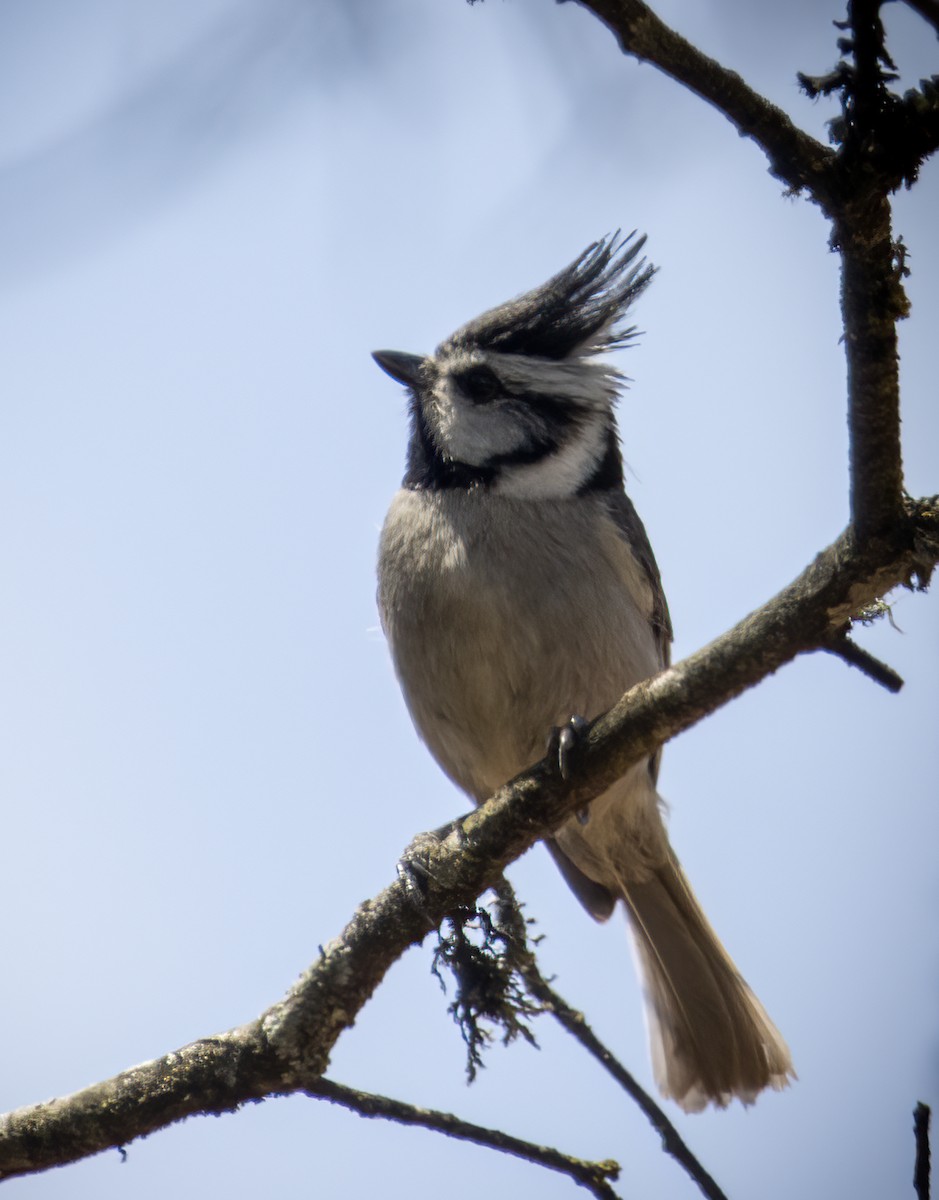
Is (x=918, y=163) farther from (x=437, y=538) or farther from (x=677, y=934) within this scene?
(x=677, y=934)

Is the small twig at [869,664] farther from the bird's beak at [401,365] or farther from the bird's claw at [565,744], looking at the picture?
the bird's beak at [401,365]

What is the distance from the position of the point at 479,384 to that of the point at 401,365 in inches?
18.2

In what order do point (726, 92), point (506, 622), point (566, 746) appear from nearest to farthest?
point (726, 92) → point (566, 746) → point (506, 622)

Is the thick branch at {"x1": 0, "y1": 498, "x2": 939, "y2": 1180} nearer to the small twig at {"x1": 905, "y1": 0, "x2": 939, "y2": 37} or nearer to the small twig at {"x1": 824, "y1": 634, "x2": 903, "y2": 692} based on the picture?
the small twig at {"x1": 824, "y1": 634, "x2": 903, "y2": 692}

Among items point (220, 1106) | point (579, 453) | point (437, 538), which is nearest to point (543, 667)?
point (437, 538)

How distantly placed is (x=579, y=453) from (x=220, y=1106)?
10.1 ft

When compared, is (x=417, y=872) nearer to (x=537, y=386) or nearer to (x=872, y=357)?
(x=872, y=357)

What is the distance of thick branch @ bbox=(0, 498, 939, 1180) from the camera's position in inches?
121

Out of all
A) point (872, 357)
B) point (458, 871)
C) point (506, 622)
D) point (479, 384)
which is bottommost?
point (458, 871)

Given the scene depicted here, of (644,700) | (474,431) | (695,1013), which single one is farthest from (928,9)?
(695,1013)

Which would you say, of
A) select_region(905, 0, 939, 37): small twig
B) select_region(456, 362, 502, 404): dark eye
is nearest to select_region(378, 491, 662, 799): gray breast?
select_region(456, 362, 502, 404): dark eye

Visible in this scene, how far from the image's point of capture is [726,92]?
2793 mm

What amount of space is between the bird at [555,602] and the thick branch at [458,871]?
1147 mm

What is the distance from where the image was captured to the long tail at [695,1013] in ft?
17.9
